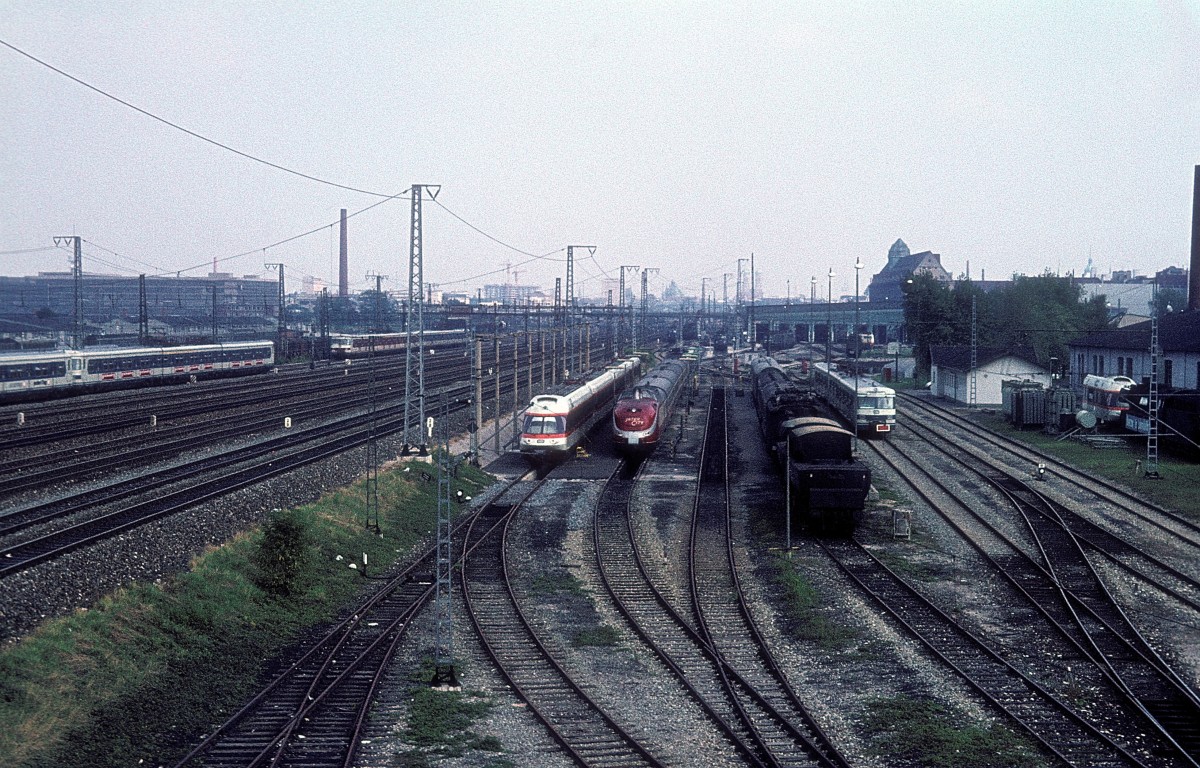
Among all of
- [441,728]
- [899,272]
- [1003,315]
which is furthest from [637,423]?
[899,272]

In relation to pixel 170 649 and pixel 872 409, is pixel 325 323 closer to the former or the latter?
pixel 872 409

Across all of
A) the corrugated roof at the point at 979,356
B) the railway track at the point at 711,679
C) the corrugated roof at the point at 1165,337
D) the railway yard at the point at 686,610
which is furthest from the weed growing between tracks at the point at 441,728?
the corrugated roof at the point at 979,356

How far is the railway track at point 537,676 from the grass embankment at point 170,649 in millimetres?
2468

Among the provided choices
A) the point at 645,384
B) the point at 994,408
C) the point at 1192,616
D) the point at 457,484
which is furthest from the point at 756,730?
the point at 994,408

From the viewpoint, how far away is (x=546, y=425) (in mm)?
33531

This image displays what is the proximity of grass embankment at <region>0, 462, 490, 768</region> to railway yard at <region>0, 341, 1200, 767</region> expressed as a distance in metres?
0.40

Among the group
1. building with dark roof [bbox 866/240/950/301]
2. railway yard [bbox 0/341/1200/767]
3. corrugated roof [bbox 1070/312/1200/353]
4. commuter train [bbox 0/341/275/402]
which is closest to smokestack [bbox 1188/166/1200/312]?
corrugated roof [bbox 1070/312/1200/353]

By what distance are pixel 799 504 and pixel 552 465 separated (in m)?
12.4

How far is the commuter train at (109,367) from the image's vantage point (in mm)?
42938

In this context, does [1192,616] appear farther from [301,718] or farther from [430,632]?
[301,718]

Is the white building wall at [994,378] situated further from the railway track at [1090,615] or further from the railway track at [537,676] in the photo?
the railway track at [537,676]

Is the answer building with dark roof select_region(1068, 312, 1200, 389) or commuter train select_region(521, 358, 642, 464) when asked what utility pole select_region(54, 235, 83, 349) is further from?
building with dark roof select_region(1068, 312, 1200, 389)

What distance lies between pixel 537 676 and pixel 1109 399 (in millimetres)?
36269

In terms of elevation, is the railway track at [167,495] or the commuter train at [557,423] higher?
the commuter train at [557,423]
